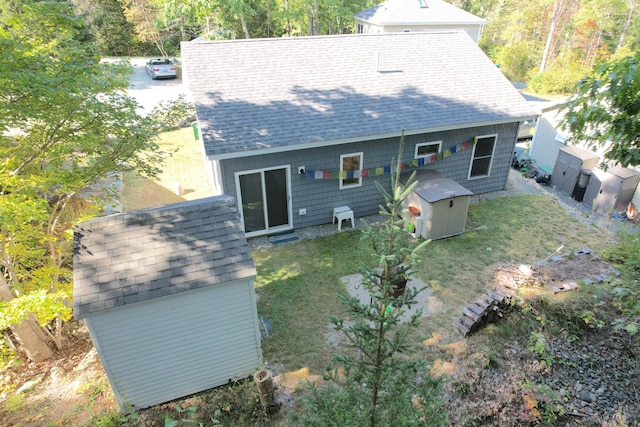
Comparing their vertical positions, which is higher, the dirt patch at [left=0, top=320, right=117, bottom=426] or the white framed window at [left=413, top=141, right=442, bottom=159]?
the white framed window at [left=413, top=141, right=442, bottom=159]

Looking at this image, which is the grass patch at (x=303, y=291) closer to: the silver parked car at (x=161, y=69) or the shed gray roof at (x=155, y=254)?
the shed gray roof at (x=155, y=254)

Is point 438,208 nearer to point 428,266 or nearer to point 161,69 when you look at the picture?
point 428,266

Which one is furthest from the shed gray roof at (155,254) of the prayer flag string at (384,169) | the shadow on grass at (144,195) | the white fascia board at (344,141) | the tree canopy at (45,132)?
the shadow on grass at (144,195)

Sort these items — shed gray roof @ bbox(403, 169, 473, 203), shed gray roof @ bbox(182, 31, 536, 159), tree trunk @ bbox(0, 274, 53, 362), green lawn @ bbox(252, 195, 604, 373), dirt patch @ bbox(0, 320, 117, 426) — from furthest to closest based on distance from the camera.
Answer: shed gray roof @ bbox(403, 169, 473, 203)
shed gray roof @ bbox(182, 31, 536, 159)
green lawn @ bbox(252, 195, 604, 373)
tree trunk @ bbox(0, 274, 53, 362)
dirt patch @ bbox(0, 320, 117, 426)

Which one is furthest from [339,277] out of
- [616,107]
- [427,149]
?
[616,107]

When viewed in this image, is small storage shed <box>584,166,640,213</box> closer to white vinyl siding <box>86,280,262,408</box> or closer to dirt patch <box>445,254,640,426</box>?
dirt patch <box>445,254,640,426</box>

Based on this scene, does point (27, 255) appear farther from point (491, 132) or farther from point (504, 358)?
point (491, 132)

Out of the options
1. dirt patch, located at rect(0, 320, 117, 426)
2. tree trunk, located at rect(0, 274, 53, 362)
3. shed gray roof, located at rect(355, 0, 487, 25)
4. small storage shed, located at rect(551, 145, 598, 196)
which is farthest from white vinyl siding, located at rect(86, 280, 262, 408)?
shed gray roof, located at rect(355, 0, 487, 25)

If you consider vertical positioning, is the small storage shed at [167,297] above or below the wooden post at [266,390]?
above
